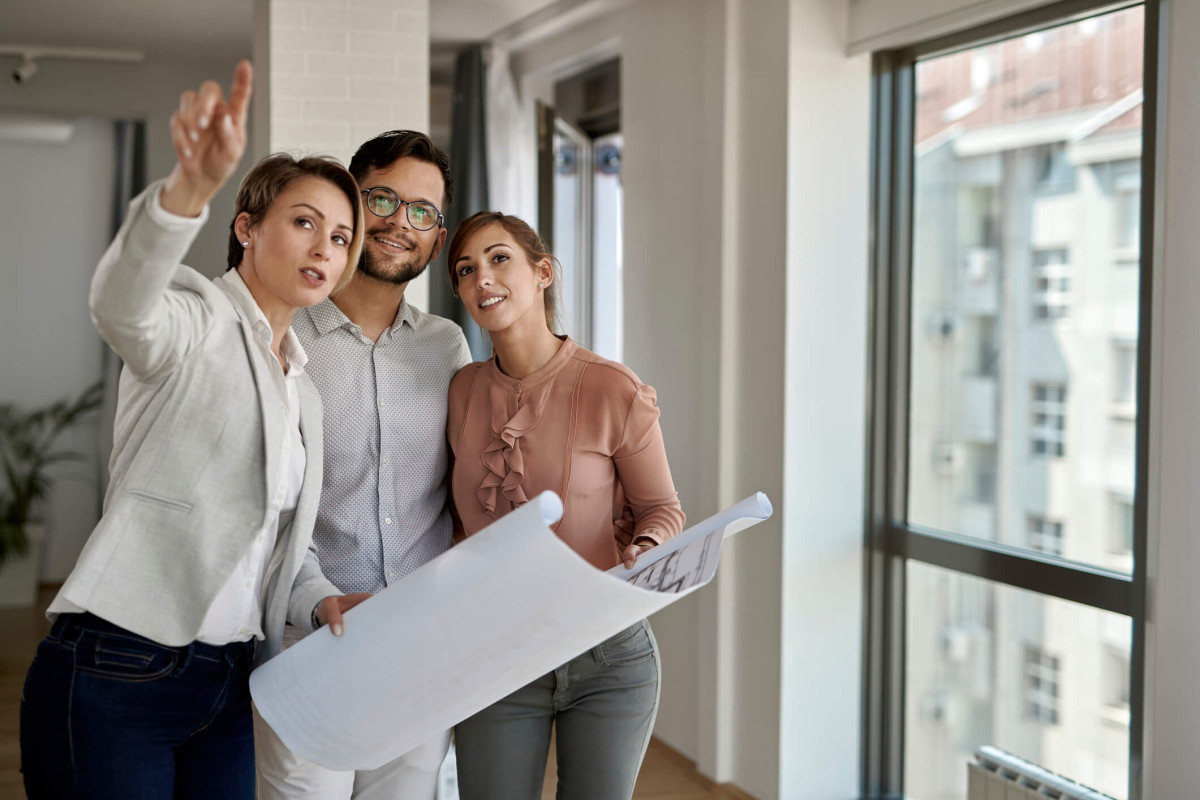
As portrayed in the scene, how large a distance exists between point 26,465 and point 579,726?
199 inches

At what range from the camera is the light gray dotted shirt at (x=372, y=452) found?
5.80 feet

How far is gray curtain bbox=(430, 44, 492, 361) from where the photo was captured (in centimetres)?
464

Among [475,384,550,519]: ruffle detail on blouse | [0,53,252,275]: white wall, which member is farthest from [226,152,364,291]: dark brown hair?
[0,53,252,275]: white wall

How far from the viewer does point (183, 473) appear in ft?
4.33

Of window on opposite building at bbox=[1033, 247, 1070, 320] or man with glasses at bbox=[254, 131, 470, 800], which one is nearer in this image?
man with glasses at bbox=[254, 131, 470, 800]

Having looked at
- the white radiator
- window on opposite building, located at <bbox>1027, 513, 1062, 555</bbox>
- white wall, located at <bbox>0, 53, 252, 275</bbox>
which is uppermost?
white wall, located at <bbox>0, 53, 252, 275</bbox>

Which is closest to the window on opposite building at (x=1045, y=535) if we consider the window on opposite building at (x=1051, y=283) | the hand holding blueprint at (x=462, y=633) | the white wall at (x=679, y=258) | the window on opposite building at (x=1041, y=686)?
the window on opposite building at (x=1041, y=686)

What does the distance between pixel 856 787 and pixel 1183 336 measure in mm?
1794

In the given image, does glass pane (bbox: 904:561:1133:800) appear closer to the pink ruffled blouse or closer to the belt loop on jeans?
the pink ruffled blouse

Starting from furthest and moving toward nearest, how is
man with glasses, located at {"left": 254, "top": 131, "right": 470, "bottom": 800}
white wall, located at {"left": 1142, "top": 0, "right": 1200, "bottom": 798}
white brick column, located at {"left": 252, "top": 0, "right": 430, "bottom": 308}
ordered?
white brick column, located at {"left": 252, "top": 0, "right": 430, "bottom": 308}, white wall, located at {"left": 1142, "top": 0, "right": 1200, "bottom": 798}, man with glasses, located at {"left": 254, "top": 131, "right": 470, "bottom": 800}

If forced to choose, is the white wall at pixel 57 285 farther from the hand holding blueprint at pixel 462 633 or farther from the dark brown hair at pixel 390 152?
the hand holding blueprint at pixel 462 633

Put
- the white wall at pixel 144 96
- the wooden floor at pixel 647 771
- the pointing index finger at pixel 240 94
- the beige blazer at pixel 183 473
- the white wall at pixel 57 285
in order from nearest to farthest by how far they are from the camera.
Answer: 1. the pointing index finger at pixel 240 94
2. the beige blazer at pixel 183 473
3. the wooden floor at pixel 647 771
4. the white wall at pixel 144 96
5. the white wall at pixel 57 285

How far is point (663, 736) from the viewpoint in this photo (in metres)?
3.71

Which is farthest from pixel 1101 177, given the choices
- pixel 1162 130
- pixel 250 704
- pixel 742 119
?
pixel 250 704
